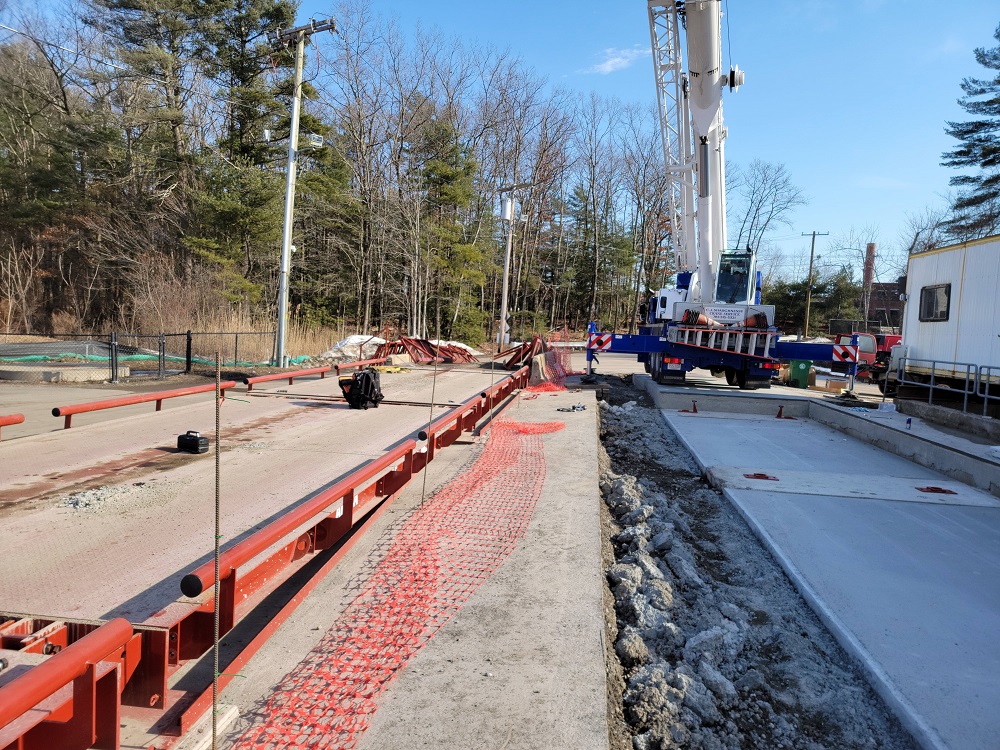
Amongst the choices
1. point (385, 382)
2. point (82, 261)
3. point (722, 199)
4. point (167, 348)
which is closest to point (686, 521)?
point (385, 382)

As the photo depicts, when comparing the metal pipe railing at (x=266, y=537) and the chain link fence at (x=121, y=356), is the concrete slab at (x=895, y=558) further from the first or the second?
the chain link fence at (x=121, y=356)

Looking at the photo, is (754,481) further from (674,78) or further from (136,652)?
(674,78)

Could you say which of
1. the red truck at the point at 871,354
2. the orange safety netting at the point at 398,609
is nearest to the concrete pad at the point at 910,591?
the orange safety netting at the point at 398,609

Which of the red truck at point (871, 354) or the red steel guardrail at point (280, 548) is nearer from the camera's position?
the red steel guardrail at point (280, 548)

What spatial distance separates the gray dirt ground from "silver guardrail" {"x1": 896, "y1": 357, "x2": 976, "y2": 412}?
8.14 m

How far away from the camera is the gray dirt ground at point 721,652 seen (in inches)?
122

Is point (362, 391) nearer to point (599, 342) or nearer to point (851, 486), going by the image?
point (851, 486)

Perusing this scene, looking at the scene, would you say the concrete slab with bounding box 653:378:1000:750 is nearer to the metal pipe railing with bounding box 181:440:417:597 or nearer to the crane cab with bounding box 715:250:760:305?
the metal pipe railing with bounding box 181:440:417:597

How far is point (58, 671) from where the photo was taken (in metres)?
2.03

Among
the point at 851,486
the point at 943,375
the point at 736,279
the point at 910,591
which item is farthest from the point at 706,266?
the point at 910,591

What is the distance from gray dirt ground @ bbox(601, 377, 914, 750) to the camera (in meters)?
3.11

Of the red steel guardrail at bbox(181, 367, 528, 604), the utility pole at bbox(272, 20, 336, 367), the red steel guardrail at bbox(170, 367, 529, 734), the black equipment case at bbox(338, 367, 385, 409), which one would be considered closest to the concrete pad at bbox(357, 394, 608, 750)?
the red steel guardrail at bbox(170, 367, 529, 734)

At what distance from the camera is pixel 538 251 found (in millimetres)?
53719

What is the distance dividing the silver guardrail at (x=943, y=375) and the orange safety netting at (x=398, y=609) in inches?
374
